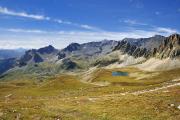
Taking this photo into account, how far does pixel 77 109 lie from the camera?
57000 millimetres

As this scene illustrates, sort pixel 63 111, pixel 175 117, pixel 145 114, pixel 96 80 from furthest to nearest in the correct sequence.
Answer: pixel 96 80 → pixel 63 111 → pixel 145 114 → pixel 175 117

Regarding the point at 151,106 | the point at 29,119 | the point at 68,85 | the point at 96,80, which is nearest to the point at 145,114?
the point at 151,106

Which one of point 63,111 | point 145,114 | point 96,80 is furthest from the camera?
point 96,80

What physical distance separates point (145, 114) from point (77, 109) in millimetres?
14183

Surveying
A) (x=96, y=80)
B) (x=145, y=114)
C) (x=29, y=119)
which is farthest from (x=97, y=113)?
(x=96, y=80)

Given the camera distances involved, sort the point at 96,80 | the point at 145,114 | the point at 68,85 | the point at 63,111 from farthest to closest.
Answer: the point at 96,80, the point at 68,85, the point at 63,111, the point at 145,114

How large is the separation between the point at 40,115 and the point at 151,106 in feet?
69.6

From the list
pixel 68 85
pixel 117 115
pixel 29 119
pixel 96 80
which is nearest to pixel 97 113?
pixel 117 115

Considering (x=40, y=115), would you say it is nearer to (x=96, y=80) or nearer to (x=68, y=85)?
(x=68, y=85)

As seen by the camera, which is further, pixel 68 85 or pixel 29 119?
pixel 68 85

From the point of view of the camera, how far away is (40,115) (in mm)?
49438

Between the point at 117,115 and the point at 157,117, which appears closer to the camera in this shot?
the point at 157,117

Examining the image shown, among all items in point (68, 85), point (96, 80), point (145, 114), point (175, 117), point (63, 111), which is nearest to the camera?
point (175, 117)

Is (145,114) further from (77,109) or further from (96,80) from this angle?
(96,80)
